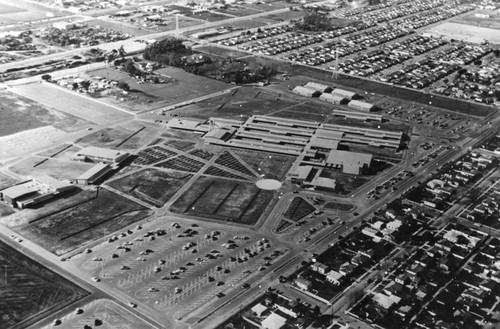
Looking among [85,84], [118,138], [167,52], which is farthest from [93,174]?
[167,52]

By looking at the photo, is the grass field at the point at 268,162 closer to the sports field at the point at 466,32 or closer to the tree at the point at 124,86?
the tree at the point at 124,86

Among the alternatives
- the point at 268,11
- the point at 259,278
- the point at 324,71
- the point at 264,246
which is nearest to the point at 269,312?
the point at 259,278

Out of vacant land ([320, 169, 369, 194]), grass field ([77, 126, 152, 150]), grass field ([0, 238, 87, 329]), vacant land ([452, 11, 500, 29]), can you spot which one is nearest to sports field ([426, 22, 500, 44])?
vacant land ([452, 11, 500, 29])

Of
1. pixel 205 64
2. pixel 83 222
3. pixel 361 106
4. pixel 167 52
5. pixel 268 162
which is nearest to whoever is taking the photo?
pixel 83 222

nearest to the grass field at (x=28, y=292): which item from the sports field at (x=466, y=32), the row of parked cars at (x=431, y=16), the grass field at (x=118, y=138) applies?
the grass field at (x=118, y=138)

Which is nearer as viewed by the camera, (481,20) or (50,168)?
(50,168)

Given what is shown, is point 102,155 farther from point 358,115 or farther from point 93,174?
point 358,115

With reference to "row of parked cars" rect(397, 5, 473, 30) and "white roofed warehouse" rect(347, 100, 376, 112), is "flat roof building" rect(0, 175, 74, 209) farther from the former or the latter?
"row of parked cars" rect(397, 5, 473, 30)
